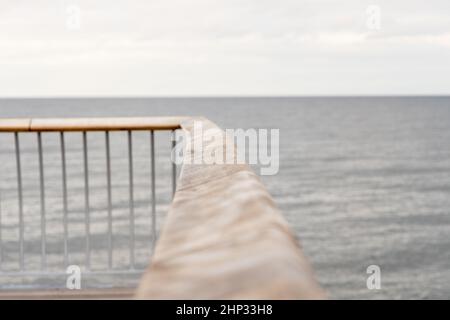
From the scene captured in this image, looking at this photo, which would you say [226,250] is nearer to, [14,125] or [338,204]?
[14,125]

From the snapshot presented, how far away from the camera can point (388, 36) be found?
82.9 metres

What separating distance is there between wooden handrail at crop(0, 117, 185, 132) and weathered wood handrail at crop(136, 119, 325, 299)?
8.19 ft

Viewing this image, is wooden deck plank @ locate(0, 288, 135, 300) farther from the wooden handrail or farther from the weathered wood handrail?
the weathered wood handrail

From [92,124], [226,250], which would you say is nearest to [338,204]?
[92,124]

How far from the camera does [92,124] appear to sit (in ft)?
11.4

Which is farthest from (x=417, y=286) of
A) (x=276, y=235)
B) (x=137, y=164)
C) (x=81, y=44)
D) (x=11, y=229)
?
(x=81, y=44)

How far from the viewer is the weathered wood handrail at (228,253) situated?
0.53 m

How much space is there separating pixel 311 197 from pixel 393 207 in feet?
14.6

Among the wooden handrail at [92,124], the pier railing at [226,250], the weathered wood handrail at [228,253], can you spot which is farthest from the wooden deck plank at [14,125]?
the weathered wood handrail at [228,253]

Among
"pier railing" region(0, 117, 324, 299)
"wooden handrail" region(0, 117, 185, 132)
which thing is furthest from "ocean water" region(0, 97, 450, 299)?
"pier railing" region(0, 117, 324, 299)

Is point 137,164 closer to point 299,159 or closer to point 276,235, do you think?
point 299,159

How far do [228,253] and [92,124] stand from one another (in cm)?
291

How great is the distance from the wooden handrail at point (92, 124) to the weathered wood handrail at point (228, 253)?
250 cm
